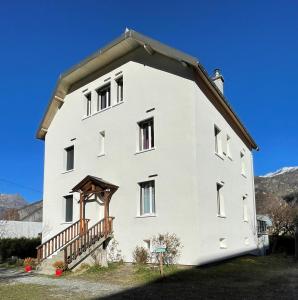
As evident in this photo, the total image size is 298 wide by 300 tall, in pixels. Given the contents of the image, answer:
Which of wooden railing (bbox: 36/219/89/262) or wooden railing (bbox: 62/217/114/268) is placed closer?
wooden railing (bbox: 62/217/114/268)

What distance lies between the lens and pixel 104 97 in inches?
871

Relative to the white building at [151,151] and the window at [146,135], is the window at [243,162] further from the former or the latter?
the window at [146,135]

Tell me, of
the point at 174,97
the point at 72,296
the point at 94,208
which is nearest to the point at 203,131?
the point at 174,97

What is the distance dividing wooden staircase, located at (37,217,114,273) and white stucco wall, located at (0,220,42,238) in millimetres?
16175

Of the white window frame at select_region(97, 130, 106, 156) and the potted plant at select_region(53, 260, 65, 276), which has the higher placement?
the white window frame at select_region(97, 130, 106, 156)

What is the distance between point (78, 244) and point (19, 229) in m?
21.5

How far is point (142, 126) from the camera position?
1936 centimetres

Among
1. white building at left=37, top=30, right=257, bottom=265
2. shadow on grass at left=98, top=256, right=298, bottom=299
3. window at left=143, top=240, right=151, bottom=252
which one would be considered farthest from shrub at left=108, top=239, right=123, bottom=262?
shadow on grass at left=98, top=256, right=298, bottom=299

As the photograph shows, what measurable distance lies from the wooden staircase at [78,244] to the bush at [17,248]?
550 centimetres

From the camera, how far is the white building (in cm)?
1681

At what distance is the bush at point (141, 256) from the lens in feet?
56.0

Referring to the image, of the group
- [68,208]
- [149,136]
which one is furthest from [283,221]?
[149,136]

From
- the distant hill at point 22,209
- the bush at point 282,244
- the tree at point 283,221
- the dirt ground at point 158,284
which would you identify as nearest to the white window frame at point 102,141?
the dirt ground at point 158,284

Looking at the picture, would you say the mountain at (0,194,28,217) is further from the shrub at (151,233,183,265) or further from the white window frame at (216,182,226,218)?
the shrub at (151,233,183,265)
